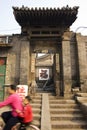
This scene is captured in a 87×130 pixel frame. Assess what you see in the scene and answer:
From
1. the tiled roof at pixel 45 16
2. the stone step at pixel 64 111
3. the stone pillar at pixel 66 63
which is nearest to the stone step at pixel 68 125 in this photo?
the stone step at pixel 64 111

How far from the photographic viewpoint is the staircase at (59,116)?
7918mm

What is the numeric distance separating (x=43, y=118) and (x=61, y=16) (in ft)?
24.7

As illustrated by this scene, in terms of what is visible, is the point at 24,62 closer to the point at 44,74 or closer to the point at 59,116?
the point at 59,116

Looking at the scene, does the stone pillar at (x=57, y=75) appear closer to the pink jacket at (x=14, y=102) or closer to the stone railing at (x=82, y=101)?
the stone railing at (x=82, y=101)

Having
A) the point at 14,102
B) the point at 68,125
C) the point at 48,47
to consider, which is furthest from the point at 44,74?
the point at 14,102

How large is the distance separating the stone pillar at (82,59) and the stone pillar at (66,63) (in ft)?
2.35

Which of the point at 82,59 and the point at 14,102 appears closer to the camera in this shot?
the point at 14,102

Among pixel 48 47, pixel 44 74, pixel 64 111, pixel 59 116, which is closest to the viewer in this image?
pixel 59 116

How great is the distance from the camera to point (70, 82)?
13062 mm

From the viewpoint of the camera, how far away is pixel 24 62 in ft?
44.2

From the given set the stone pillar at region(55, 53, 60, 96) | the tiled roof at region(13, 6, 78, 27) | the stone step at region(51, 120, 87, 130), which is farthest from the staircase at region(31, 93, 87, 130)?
the tiled roof at region(13, 6, 78, 27)

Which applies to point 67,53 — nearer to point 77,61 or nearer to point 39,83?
point 77,61

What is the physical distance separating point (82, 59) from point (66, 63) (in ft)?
3.60

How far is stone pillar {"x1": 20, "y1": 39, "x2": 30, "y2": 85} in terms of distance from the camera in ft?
43.2
